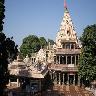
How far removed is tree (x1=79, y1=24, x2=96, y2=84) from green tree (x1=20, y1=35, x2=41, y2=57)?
62.3 metres

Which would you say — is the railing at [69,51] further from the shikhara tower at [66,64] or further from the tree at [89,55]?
the tree at [89,55]

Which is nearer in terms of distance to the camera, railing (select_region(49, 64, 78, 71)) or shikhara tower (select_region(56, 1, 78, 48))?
railing (select_region(49, 64, 78, 71))

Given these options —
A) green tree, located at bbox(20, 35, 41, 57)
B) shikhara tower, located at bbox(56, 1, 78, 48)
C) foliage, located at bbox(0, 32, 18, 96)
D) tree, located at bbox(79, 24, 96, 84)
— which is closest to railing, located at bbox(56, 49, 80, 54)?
tree, located at bbox(79, 24, 96, 84)

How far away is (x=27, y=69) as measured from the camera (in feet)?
181

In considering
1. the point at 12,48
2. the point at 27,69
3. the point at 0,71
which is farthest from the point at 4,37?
the point at 27,69

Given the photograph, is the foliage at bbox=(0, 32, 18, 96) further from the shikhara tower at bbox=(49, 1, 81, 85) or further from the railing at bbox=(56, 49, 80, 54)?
the railing at bbox=(56, 49, 80, 54)

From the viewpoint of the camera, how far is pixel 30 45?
393 ft

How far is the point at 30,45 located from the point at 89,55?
66112mm

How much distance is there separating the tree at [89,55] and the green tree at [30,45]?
62.3 m

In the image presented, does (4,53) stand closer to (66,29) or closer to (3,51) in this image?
(3,51)

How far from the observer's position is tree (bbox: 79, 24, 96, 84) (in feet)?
180

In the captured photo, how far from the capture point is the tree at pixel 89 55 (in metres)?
55.0

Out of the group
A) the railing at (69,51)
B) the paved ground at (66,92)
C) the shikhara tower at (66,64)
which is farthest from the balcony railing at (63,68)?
the paved ground at (66,92)

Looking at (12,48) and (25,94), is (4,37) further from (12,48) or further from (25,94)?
(25,94)
